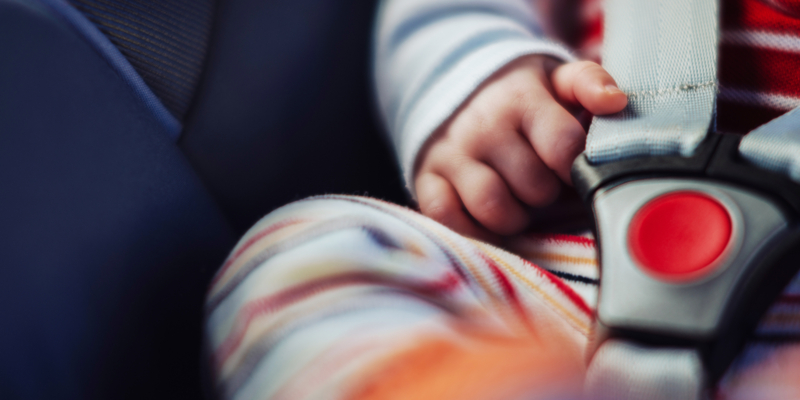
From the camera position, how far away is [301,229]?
32 cm

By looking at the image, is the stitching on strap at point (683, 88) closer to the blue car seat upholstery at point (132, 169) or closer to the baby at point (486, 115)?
the baby at point (486, 115)

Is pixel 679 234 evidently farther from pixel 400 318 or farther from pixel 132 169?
pixel 132 169

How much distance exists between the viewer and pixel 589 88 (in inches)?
15.0

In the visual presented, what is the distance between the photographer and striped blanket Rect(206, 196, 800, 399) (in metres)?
0.22

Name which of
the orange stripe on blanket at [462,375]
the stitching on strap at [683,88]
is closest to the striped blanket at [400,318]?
the orange stripe on blanket at [462,375]

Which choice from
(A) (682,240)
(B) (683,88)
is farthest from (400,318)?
(B) (683,88)

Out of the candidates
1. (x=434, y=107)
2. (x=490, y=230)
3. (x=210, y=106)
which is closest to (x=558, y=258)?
(x=490, y=230)

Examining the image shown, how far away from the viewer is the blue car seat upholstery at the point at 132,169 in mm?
275

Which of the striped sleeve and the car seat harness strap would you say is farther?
the striped sleeve

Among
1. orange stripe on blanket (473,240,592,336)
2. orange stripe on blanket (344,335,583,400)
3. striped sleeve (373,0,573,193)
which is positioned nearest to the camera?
orange stripe on blanket (344,335,583,400)

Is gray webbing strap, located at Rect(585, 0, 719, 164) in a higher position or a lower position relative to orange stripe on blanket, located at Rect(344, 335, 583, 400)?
higher

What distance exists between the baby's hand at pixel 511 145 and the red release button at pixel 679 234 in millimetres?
92

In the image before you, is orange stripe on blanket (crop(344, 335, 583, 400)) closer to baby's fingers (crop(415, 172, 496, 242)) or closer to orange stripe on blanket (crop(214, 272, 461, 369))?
orange stripe on blanket (crop(214, 272, 461, 369))

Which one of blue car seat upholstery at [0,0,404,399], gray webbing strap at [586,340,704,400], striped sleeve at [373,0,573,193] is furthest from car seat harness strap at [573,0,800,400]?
blue car seat upholstery at [0,0,404,399]
